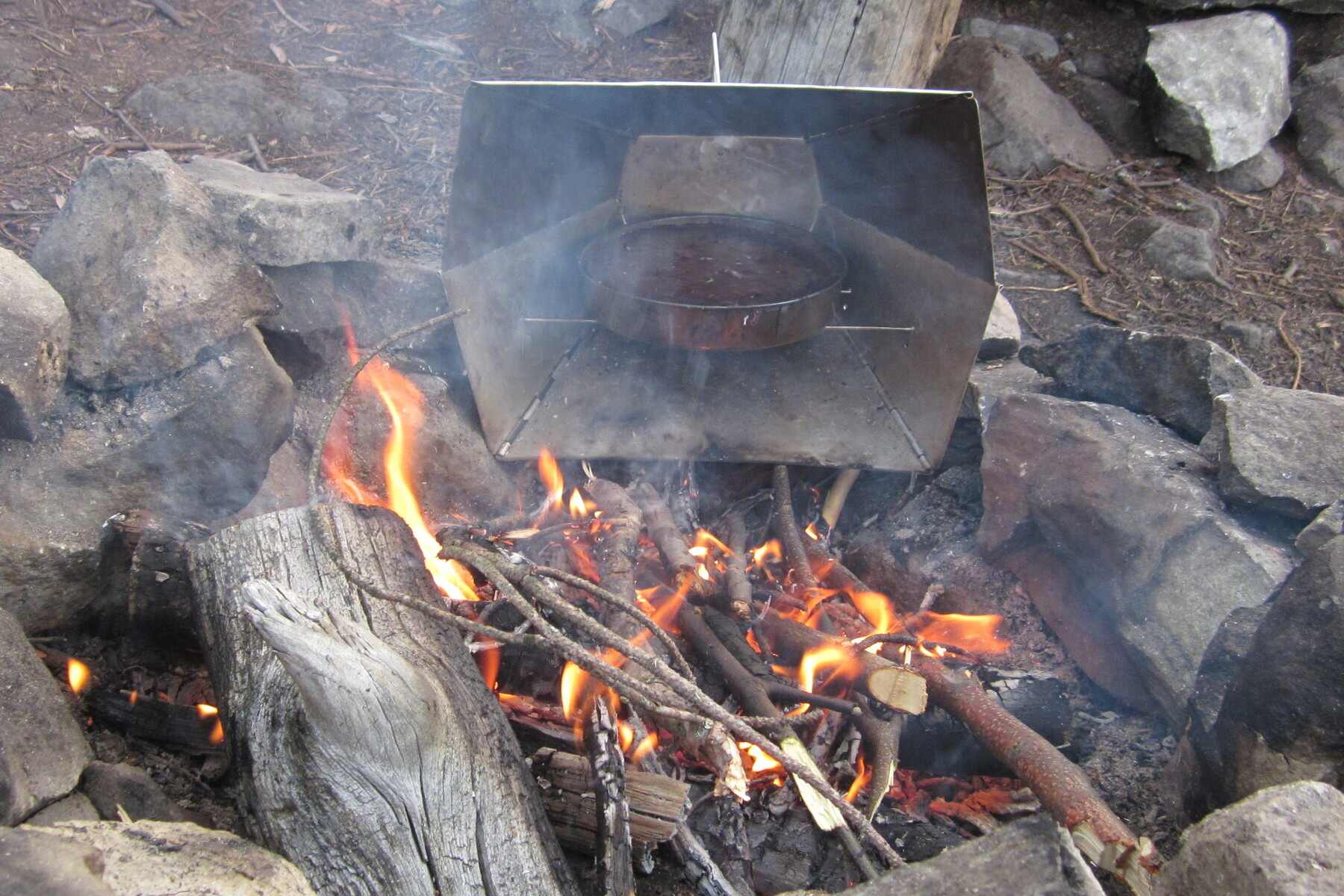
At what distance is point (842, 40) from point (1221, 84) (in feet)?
8.74

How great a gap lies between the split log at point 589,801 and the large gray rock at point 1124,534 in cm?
124

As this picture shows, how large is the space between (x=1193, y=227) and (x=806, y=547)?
2976 millimetres

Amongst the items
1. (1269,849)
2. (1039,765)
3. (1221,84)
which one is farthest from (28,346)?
(1221,84)

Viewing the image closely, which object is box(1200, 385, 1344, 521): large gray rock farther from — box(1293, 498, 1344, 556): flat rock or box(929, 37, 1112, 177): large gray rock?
box(929, 37, 1112, 177): large gray rock

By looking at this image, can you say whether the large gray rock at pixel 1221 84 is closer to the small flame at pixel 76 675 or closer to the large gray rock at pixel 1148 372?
the large gray rock at pixel 1148 372

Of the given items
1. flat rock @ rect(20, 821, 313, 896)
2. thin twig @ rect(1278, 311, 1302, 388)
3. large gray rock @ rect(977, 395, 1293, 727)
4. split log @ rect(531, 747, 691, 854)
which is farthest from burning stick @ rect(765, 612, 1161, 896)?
thin twig @ rect(1278, 311, 1302, 388)

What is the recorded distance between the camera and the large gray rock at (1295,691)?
5.69 feet

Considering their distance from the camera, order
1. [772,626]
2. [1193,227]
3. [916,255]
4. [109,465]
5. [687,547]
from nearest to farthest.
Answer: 1. [109,465]
2. [772,626]
3. [687,547]
4. [916,255]
5. [1193,227]

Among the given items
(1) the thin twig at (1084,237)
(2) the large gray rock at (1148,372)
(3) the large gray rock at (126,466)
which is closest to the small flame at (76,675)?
(3) the large gray rock at (126,466)

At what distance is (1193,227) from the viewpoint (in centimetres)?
449

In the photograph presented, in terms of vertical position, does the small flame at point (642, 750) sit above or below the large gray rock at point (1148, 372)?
below

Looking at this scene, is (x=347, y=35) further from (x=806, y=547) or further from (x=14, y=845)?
(x=14, y=845)

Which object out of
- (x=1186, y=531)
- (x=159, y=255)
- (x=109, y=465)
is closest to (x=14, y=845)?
(x=109, y=465)

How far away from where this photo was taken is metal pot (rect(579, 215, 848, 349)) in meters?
2.75
